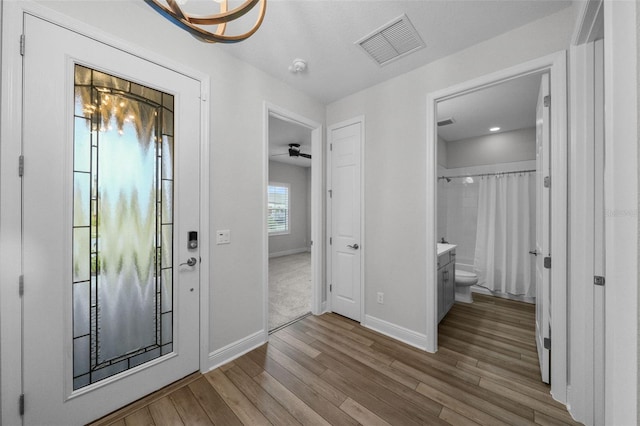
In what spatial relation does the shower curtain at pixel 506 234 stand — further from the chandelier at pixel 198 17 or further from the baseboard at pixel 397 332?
the chandelier at pixel 198 17

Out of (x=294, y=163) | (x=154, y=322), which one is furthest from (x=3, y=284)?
(x=294, y=163)

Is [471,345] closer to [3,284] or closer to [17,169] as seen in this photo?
[3,284]

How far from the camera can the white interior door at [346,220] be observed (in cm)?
277

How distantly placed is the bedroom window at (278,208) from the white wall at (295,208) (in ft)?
0.40

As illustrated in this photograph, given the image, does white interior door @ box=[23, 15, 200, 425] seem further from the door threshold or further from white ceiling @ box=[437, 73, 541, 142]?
white ceiling @ box=[437, 73, 541, 142]

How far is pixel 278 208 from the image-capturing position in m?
7.01

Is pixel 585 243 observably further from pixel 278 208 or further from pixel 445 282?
pixel 278 208

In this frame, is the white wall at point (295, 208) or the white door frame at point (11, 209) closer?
the white door frame at point (11, 209)

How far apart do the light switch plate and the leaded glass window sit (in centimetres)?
35

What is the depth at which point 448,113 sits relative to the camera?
3252mm

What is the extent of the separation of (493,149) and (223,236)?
14.7ft

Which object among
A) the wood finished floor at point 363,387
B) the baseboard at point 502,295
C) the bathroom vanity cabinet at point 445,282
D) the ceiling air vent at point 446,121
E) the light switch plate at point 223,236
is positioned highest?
the ceiling air vent at point 446,121

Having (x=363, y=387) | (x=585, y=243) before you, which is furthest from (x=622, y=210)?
(x=363, y=387)

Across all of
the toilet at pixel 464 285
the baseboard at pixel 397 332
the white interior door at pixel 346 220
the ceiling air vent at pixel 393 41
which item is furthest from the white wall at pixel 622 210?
the toilet at pixel 464 285
